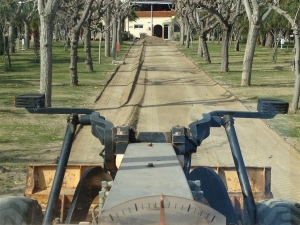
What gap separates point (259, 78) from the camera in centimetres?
2858

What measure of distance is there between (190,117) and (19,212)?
1220 cm

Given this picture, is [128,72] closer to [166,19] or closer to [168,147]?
[168,147]

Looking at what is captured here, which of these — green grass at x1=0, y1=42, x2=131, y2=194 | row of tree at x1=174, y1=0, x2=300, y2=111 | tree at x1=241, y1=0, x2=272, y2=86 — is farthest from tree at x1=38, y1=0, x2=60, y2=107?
tree at x1=241, y1=0, x2=272, y2=86

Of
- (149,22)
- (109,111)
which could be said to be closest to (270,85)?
(109,111)

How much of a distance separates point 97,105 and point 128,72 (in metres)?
13.6

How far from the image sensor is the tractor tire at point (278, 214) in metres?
3.72

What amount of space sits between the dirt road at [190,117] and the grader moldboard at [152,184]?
4.62m

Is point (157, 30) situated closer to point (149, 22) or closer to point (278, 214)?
point (149, 22)

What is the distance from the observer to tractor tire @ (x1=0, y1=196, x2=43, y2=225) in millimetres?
3697

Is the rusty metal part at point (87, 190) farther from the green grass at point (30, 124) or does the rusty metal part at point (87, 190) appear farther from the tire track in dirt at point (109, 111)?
the tire track in dirt at point (109, 111)

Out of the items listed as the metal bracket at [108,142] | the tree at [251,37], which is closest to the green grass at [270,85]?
the tree at [251,37]

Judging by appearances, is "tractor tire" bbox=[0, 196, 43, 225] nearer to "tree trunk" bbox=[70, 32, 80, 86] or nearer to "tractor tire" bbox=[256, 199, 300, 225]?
"tractor tire" bbox=[256, 199, 300, 225]

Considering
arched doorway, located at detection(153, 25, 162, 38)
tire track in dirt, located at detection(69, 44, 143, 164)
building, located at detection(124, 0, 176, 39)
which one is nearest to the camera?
tire track in dirt, located at detection(69, 44, 143, 164)

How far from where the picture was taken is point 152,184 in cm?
273
